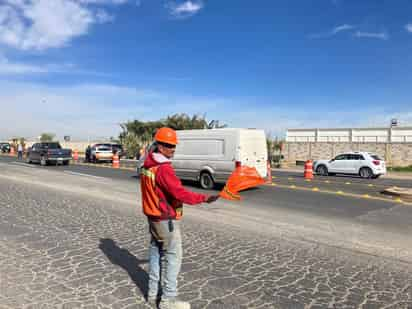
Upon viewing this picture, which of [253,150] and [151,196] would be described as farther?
[253,150]

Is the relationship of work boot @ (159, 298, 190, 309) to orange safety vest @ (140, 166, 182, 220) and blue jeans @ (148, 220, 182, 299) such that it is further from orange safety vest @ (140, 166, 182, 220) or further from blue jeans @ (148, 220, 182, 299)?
orange safety vest @ (140, 166, 182, 220)

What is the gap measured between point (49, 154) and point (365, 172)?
21550mm

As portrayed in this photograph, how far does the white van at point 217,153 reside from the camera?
12.9 metres

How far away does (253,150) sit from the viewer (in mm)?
13234

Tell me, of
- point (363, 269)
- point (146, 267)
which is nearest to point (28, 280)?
point (146, 267)

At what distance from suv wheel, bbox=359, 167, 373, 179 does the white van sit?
1015 centimetres

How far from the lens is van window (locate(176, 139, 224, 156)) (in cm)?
1338

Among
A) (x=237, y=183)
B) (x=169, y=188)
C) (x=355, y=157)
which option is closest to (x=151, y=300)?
(x=169, y=188)

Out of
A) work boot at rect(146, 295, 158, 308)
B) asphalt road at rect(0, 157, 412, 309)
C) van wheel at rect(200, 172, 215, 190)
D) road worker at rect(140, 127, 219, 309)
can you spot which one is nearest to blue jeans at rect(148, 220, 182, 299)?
road worker at rect(140, 127, 219, 309)

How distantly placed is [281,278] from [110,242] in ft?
9.88

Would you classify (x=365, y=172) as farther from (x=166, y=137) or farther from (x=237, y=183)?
(x=166, y=137)

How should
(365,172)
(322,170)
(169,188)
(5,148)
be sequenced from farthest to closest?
(5,148)
(322,170)
(365,172)
(169,188)

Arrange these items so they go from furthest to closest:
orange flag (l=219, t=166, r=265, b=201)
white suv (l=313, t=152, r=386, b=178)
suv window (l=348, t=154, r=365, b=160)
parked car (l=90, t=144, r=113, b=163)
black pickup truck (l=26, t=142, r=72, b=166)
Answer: parked car (l=90, t=144, r=113, b=163) → black pickup truck (l=26, t=142, r=72, b=166) → suv window (l=348, t=154, r=365, b=160) → white suv (l=313, t=152, r=386, b=178) → orange flag (l=219, t=166, r=265, b=201)

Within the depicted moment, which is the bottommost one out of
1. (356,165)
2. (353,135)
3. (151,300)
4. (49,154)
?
(151,300)
